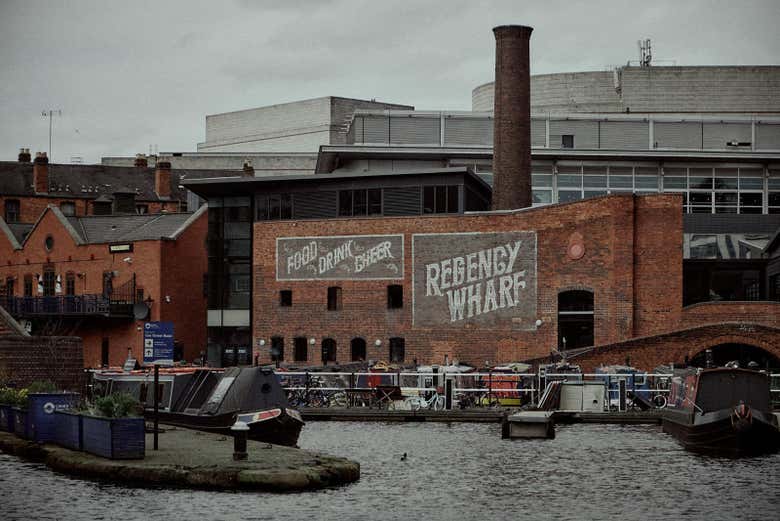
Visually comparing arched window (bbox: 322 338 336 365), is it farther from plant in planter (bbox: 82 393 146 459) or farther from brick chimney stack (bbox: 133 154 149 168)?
brick chimney stack (bbox: 133 154 149 168)

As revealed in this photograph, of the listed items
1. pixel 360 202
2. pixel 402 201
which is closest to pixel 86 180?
pixel 360 202

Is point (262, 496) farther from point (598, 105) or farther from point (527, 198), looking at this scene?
point (598, 105)

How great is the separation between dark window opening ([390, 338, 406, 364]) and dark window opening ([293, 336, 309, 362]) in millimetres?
4846

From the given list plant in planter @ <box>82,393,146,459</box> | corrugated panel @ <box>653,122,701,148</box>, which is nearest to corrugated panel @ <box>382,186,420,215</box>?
corrugated panel @ <box>653,122,701,148</box>

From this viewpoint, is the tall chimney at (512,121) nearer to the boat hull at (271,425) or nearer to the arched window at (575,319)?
the arched window at (575,319)

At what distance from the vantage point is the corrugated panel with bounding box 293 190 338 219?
225ft

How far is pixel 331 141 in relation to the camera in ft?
373

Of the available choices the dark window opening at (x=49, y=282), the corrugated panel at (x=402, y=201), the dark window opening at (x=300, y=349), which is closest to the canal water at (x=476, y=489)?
the corrugated panel at (x=402, y=201)

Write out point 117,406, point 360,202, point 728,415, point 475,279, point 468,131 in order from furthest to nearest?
point 468,131 < point 360,202 < point 475,279 < point 728,415 < point 117,406

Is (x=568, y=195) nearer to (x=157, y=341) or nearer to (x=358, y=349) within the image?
(x=358, y=349)

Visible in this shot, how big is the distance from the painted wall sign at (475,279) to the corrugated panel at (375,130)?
16477mm

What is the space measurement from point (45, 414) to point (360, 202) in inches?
1435

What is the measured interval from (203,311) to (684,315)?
29963mm

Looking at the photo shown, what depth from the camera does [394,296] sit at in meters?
65.7
